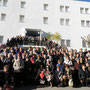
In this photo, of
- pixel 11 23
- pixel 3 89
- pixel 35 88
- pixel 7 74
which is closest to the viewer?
pixel 3 89

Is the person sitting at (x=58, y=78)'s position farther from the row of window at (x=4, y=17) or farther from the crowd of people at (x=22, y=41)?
the row of window at (x=4, y=17)

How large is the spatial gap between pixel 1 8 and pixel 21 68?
22055 millimetres

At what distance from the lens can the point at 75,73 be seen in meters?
8.86

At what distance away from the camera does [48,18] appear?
28688mm

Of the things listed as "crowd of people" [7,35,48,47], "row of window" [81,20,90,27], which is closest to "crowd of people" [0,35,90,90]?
"crowd of people" [7,35,48,47]

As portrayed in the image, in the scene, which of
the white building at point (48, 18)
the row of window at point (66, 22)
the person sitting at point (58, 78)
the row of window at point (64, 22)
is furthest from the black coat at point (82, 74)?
the row of window at point (64, 22)

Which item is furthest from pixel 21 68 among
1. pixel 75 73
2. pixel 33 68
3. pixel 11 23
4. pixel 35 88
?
pixel 11 23

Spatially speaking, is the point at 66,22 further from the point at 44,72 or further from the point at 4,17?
the point at 44,72

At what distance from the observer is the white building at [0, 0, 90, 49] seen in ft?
88.9

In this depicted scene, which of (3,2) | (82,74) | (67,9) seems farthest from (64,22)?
(82,74)

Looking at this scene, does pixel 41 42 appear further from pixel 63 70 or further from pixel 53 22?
pixel 63 70

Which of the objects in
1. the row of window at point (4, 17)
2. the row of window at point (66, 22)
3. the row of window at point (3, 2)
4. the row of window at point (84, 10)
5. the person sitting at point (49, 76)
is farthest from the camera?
the row of window at point (84, 10)

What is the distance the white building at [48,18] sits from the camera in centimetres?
2709

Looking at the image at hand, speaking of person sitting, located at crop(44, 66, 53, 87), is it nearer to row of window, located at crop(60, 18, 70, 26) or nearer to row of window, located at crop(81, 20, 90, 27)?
row of window, located at crop(60, 18, 70, 26)
